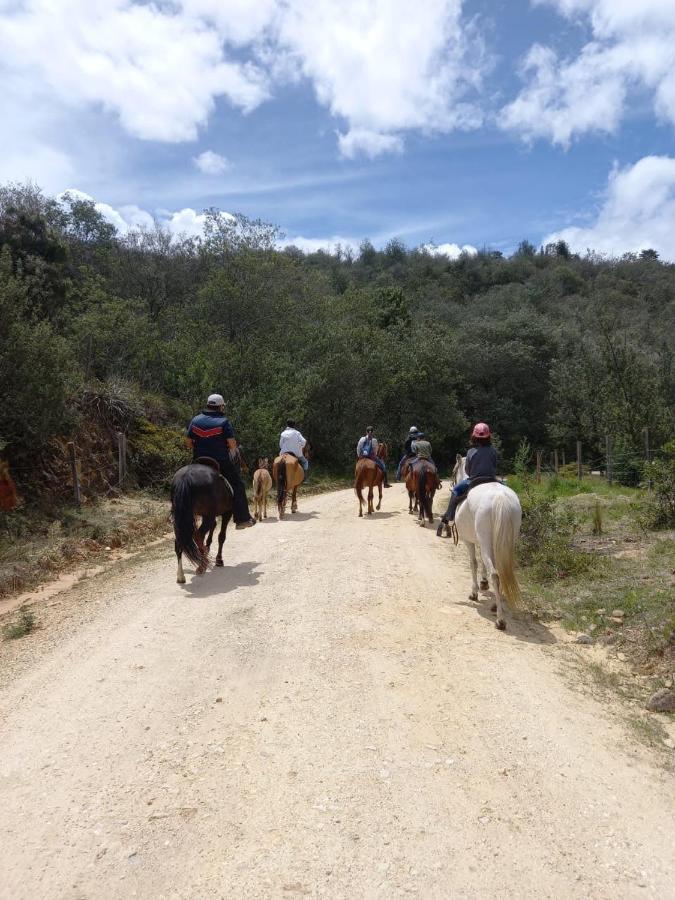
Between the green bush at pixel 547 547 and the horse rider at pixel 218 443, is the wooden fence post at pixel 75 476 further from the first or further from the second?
the green bush at pixel 547 547

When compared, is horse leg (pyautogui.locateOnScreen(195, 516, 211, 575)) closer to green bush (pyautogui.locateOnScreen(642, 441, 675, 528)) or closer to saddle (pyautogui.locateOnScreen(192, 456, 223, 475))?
saddle (pyautogui.locateOnScreen(192, 456, 223, 475))

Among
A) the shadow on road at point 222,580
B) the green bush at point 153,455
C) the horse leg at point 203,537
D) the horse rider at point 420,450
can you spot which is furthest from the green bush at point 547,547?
the green bush at point 153,455

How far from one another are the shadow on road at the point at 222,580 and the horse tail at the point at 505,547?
342cm

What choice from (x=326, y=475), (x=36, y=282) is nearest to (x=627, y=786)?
(x=36, y=282)

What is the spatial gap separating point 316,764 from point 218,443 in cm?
621

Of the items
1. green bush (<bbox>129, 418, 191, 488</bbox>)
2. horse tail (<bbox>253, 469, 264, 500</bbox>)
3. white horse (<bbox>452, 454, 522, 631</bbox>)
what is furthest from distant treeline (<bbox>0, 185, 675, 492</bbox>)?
white horse (<bbox>452, 454, 522, 631</bbox>)

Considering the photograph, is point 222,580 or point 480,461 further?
point 222,580

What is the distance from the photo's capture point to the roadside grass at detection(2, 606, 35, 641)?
7.62 metres

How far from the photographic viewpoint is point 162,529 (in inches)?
572

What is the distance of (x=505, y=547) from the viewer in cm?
733

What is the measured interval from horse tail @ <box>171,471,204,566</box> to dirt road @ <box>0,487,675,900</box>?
4.20ft

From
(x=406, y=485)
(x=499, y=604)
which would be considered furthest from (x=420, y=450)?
(x=499, y=604)

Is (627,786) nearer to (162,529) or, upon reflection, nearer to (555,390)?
(162,529)

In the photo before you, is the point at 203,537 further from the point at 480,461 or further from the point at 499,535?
the point at 499,535
